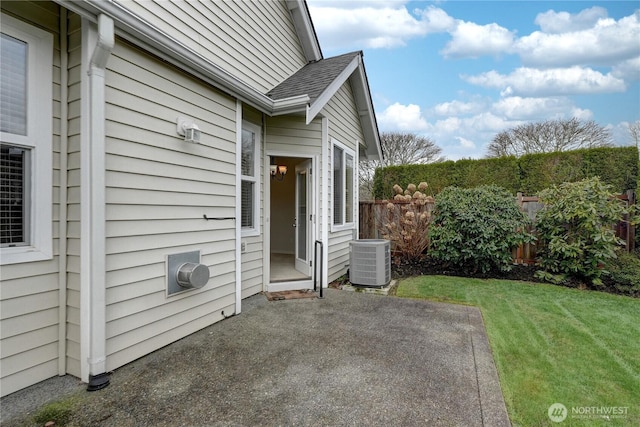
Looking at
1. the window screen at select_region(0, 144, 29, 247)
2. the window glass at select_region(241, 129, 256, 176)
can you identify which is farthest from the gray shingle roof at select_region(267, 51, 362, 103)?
the window screen at select_region(0, 144, 29, 247)

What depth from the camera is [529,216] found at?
7059 mm

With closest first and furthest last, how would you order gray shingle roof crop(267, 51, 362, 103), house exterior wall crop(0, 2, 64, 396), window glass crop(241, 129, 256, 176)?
house exterior wall crop(0, 2, 64, 396), window glass crop(241, 129, 256, 176), gray shingle roof crop(267, 51, 362, 103)

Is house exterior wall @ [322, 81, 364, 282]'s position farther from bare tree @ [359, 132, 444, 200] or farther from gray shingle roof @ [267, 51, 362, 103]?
bare tree @ [359, 132, 444, 200]

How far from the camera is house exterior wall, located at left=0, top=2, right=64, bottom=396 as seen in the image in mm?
2105

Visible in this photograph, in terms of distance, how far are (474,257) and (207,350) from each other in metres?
5.39

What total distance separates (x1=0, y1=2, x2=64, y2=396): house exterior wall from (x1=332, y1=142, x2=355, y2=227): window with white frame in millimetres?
4133

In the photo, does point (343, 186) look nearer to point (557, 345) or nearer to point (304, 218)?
point (304, 218)

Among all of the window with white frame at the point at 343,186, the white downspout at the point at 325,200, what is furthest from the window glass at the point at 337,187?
the white downspout at the point at 325,200

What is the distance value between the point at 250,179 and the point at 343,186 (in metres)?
2.29

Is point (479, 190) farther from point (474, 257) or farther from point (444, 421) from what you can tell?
point (444, 421)

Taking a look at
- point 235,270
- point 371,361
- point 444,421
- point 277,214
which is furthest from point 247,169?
point 277,214

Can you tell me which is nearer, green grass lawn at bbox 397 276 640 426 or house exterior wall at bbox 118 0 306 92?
green grass lawn at bbox 397 276 640 426

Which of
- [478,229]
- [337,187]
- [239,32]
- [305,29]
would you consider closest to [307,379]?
[337,187]

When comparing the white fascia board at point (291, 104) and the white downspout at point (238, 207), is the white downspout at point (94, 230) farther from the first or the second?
the white fascia board at point (291, 104)
